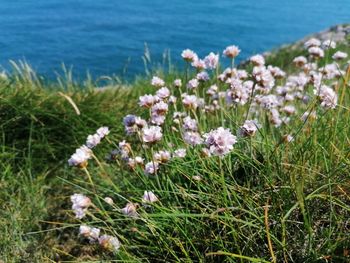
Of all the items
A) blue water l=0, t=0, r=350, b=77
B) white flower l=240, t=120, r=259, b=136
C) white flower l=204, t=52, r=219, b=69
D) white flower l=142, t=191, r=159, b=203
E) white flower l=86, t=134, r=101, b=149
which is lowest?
blue water l=0, t=0, r=350, b=77

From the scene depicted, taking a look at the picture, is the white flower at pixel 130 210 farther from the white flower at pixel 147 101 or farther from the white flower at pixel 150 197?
the white flower at pixel 147 101

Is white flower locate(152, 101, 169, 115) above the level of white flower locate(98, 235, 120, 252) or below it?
above

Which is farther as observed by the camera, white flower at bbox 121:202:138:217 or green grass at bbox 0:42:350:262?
white flower at bbox 121:202:138:217

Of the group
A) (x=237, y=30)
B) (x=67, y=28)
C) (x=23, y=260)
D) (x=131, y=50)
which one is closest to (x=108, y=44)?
(x=131, y=50)

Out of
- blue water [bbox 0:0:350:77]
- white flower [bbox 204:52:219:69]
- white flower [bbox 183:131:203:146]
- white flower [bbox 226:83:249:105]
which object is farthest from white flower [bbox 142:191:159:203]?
blue water [bbox 0:0:350:77]

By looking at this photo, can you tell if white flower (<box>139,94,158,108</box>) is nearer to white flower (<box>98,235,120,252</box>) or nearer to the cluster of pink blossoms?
the cluster of pink blossoms
